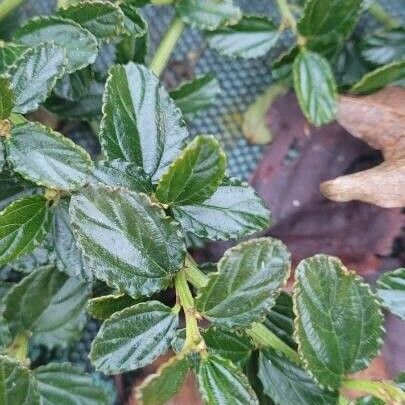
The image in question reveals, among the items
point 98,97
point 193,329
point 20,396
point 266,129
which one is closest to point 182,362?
point 193,329

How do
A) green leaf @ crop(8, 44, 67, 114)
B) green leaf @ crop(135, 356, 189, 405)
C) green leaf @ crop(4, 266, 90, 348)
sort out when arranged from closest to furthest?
green leaf @ crop(135, 356, 189, 405), green leaf @ crop(8, 44, 67, 114), green leaf @ crop(4, 266, 90, 348)

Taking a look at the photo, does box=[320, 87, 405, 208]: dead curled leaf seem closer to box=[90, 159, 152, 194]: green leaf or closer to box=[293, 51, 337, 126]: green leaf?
box=[293, 51, 337, 126]: green leaf

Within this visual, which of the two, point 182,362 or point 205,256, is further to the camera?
point 205,256

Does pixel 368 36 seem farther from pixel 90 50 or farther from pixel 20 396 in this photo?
pixel 20 396

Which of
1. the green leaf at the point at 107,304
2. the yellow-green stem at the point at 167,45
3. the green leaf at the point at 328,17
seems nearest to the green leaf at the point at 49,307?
the green leaf at the point at 107,304

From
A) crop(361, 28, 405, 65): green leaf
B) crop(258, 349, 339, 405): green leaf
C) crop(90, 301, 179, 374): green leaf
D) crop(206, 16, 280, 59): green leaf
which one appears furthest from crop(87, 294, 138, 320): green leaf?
crop(361, 28, 405, 65): green leaf

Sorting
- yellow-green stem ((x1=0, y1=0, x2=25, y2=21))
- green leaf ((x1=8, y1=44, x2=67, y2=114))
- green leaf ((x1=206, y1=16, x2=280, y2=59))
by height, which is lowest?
green leaf ((x1=206, y1=16, x2=280, y2=59))

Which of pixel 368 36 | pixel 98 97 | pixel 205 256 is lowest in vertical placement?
pixel 205 256
